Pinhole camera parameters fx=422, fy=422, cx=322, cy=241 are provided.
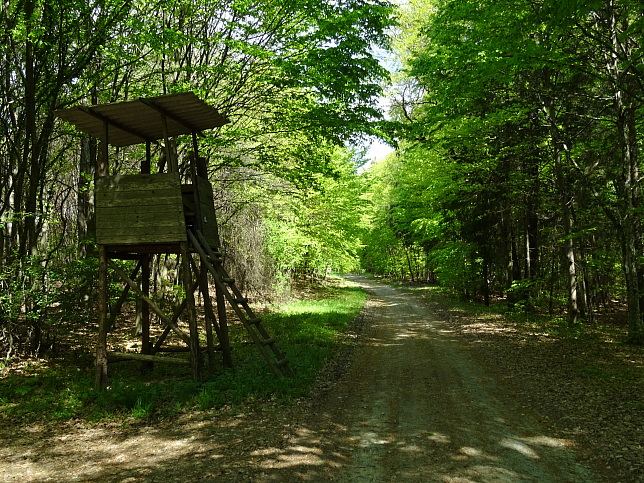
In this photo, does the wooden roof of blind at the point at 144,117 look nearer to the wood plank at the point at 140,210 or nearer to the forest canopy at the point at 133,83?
the forest canopy at the point at 133,83

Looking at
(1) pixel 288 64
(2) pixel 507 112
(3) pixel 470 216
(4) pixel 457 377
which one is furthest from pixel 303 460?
(3) pixel 470 216

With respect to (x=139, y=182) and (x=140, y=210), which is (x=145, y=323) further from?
(x=139, y=182)

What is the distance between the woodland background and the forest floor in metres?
4.25

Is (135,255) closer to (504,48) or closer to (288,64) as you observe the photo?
(288,64)

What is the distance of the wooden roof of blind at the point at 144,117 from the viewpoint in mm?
7488

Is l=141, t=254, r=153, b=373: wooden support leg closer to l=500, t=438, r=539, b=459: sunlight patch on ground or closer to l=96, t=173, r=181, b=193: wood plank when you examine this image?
l=96, t=173, r=181, b=193: wood plank

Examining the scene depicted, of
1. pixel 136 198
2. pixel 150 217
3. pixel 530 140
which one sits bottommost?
pixel 150 217

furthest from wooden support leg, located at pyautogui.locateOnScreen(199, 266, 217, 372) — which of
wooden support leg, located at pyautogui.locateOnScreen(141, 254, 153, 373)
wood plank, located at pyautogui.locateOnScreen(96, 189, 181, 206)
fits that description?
wood plank, located at pyautogui.locateOnScreen(96, 189, 181, 206)

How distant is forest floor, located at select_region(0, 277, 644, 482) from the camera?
4.59 m

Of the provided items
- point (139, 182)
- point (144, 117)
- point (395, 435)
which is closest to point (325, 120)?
point (144, 117)

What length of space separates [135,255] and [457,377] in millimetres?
7215

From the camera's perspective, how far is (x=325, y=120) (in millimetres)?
11367

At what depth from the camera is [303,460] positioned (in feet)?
15.9

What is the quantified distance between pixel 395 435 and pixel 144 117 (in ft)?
23.4
